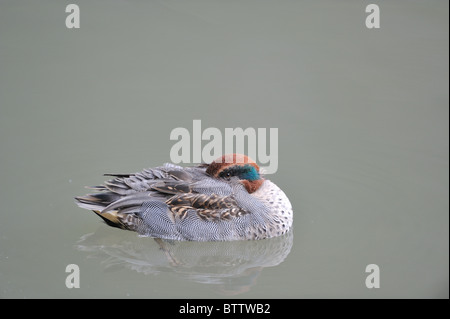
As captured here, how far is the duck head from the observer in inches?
356

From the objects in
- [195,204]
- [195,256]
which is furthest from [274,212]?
[195,256]

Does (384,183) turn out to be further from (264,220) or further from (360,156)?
(264,220)

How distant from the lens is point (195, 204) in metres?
8.83

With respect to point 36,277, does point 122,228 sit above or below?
above

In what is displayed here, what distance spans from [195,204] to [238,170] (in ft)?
2.53

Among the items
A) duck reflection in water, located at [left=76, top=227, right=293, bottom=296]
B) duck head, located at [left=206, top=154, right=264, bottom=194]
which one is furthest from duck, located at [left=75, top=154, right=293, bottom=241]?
duck reflection in water, located at [left=76, top=227, right=293, bottom=296]

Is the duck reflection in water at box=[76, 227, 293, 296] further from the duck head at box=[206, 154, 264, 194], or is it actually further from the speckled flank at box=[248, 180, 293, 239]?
the duck head at box=[206, 154, 264, 194]

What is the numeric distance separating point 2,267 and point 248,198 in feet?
10.7

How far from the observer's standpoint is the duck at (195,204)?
8.84 meters

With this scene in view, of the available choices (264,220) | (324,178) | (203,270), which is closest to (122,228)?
(203,270)

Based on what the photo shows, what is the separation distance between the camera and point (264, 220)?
29.5 feet

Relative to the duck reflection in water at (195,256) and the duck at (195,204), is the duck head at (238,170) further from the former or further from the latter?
the duck reflection in water at (195,256)

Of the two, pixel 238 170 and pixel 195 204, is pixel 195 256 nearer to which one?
pixel 195 204

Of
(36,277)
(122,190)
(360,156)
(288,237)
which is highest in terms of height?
(360,156)
